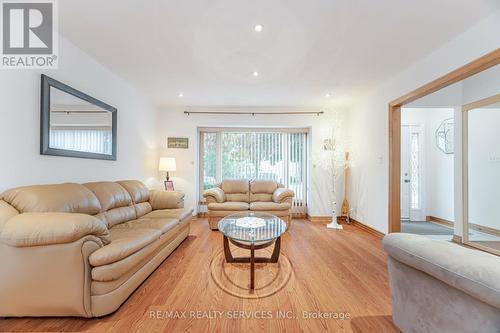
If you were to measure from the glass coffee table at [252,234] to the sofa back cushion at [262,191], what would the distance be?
150 centimetres

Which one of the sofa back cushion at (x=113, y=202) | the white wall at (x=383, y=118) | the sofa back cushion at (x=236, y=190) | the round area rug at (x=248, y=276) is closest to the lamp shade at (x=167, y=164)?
the sofa back cushion at (x=236, y=190)

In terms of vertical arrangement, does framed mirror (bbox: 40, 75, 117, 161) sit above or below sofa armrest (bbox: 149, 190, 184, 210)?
above

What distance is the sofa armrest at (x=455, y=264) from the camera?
0.89 m

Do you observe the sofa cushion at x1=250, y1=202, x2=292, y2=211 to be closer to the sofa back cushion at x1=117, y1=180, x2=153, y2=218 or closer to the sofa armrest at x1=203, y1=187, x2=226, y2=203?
the sofa armrest at x1=203, y1=187, x2=226, y2=203

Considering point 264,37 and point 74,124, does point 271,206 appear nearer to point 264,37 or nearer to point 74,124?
point 264,37

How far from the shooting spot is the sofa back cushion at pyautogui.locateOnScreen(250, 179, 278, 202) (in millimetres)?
4625

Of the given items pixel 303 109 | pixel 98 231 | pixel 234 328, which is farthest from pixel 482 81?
pixel 98 231

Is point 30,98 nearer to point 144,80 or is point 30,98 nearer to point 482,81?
point 144,80

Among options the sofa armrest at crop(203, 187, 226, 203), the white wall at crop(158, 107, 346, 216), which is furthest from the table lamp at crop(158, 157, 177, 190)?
the sofa armrest at crop(203, 187, 226, 203)

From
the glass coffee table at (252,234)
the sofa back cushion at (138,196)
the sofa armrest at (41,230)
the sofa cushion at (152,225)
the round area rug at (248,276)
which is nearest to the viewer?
the sofa armrest at (41,230)

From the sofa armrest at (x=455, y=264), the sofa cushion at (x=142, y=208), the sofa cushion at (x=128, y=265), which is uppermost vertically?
the sofa armrest at (x=455, y=264)

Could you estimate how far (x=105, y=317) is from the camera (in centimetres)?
166

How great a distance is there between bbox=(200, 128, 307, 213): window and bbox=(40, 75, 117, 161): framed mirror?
86.6 inches

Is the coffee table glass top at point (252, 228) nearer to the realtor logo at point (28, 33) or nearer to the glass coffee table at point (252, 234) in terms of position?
the glass coffee table at point (252, 234)
